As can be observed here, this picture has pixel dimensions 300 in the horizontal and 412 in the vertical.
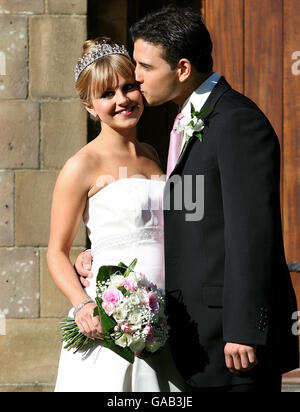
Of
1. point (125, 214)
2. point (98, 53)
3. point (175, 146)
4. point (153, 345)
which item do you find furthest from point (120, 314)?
point (98, 53)

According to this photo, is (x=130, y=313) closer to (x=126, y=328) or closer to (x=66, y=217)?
(x=126, y=328)

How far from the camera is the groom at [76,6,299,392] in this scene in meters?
2.55

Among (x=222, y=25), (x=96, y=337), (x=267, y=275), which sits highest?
(x=222, y=25)

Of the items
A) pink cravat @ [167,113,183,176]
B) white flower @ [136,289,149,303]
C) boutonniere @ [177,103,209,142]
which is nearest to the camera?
white flower @ [136,289,149,303]

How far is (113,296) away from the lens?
2.64 meters

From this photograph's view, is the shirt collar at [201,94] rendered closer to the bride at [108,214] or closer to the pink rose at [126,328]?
the bride at [108,214]

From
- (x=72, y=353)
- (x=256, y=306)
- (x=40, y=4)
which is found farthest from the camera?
(x=40, y=4)

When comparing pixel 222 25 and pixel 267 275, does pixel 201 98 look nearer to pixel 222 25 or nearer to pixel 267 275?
pixel 267 275

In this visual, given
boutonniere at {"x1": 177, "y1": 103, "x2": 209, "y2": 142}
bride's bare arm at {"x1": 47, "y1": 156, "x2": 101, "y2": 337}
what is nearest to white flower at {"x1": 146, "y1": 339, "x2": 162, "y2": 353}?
bride's bare arm at {"x1": 47, "y1": 156, "x2": 101, "y2": 337}

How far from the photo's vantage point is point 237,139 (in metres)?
2.59

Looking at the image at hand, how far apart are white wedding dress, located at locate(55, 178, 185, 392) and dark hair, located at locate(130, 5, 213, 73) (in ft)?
1.81

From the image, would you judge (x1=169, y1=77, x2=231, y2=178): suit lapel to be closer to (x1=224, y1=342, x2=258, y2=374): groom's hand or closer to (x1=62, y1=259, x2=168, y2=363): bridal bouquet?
(x1=62, y1=259, x2=168, y2=363): bridal bouquet
